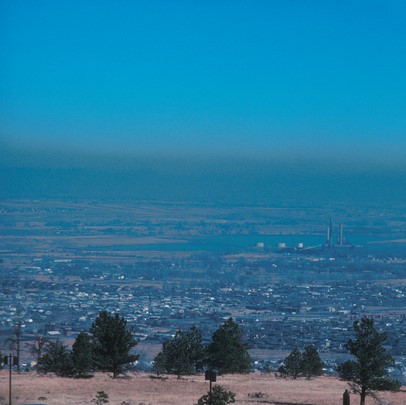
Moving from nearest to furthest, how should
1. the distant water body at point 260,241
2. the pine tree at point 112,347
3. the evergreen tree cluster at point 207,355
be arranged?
the pine tree at point 112,347
the evergreen tree cluster at point 207,355
the distant water body at point 260,241

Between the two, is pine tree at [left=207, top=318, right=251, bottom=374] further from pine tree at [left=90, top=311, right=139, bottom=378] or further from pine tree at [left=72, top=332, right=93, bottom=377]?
pine tree at [left=72, top=332, right=93, bottom=377]

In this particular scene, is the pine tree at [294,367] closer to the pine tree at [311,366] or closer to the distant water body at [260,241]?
the pine tree at [311,366]

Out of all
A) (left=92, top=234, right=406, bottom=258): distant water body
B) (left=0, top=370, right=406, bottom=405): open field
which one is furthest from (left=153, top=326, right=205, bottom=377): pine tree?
(left=92, top=234, right=406, bottom=258): distant water body

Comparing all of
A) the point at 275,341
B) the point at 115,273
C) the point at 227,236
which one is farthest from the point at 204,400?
the point at 227,236

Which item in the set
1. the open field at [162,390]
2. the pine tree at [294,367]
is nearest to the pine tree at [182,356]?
the open field at [162,390]

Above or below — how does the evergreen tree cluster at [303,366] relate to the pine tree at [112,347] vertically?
below

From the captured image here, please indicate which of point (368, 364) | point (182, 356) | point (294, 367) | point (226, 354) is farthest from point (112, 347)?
point (368, 364)

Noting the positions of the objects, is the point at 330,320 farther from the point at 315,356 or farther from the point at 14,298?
the point at 315,356
